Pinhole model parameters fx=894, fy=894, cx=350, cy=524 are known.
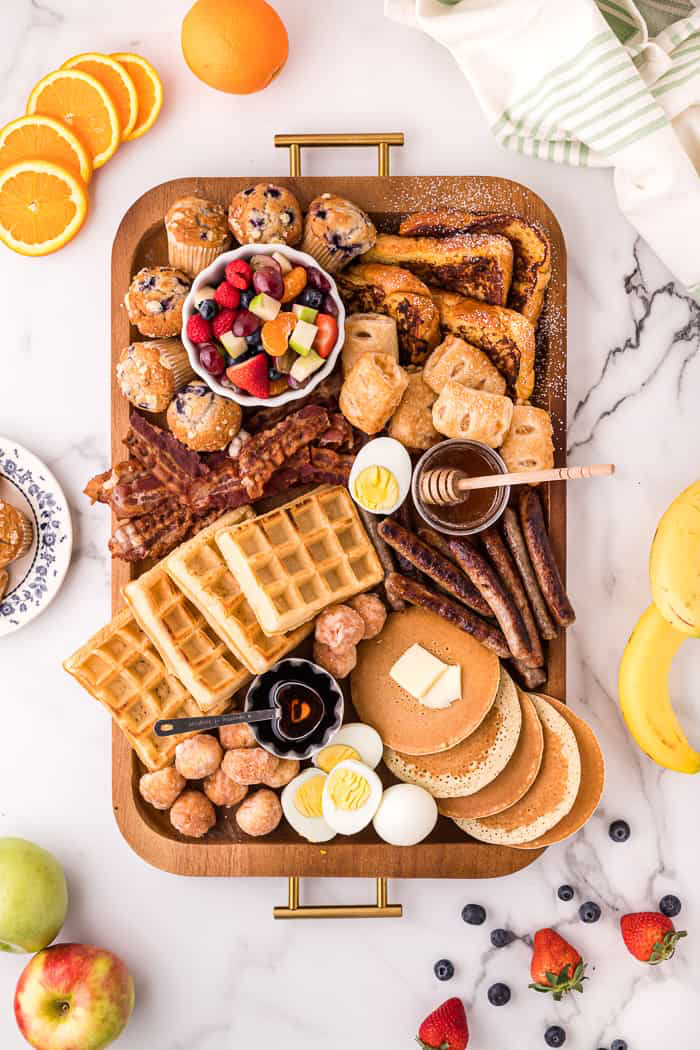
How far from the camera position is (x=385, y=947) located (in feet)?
8.51

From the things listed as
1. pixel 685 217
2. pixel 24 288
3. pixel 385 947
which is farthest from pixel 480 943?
pixel 24 288

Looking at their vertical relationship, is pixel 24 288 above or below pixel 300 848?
above

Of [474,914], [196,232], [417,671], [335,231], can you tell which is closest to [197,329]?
[196,232]

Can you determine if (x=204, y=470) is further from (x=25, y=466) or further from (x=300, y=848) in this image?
(x=300, y=848)

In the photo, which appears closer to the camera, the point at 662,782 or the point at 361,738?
the point at 361,738

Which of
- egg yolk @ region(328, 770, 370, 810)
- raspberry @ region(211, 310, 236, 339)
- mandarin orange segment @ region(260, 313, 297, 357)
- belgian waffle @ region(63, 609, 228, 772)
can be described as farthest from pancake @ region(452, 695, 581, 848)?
raspberry @ region(211, 310, 236, 339)

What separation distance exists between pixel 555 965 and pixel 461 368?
1659mm

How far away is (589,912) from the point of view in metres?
2.53

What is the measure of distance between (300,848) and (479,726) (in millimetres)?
586

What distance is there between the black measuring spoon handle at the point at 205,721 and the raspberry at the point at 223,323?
37.8 inches

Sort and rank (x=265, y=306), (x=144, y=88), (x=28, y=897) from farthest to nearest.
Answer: (x=144, y=88)
(x=28, y=897)
(x=265, y=306)

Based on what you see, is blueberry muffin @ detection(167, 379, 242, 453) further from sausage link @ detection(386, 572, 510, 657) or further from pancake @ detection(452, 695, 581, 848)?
pancake @ detection(452, 695, 581, 848)

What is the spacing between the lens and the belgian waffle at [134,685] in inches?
92.3

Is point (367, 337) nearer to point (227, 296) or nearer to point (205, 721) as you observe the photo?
point (227, 296)
